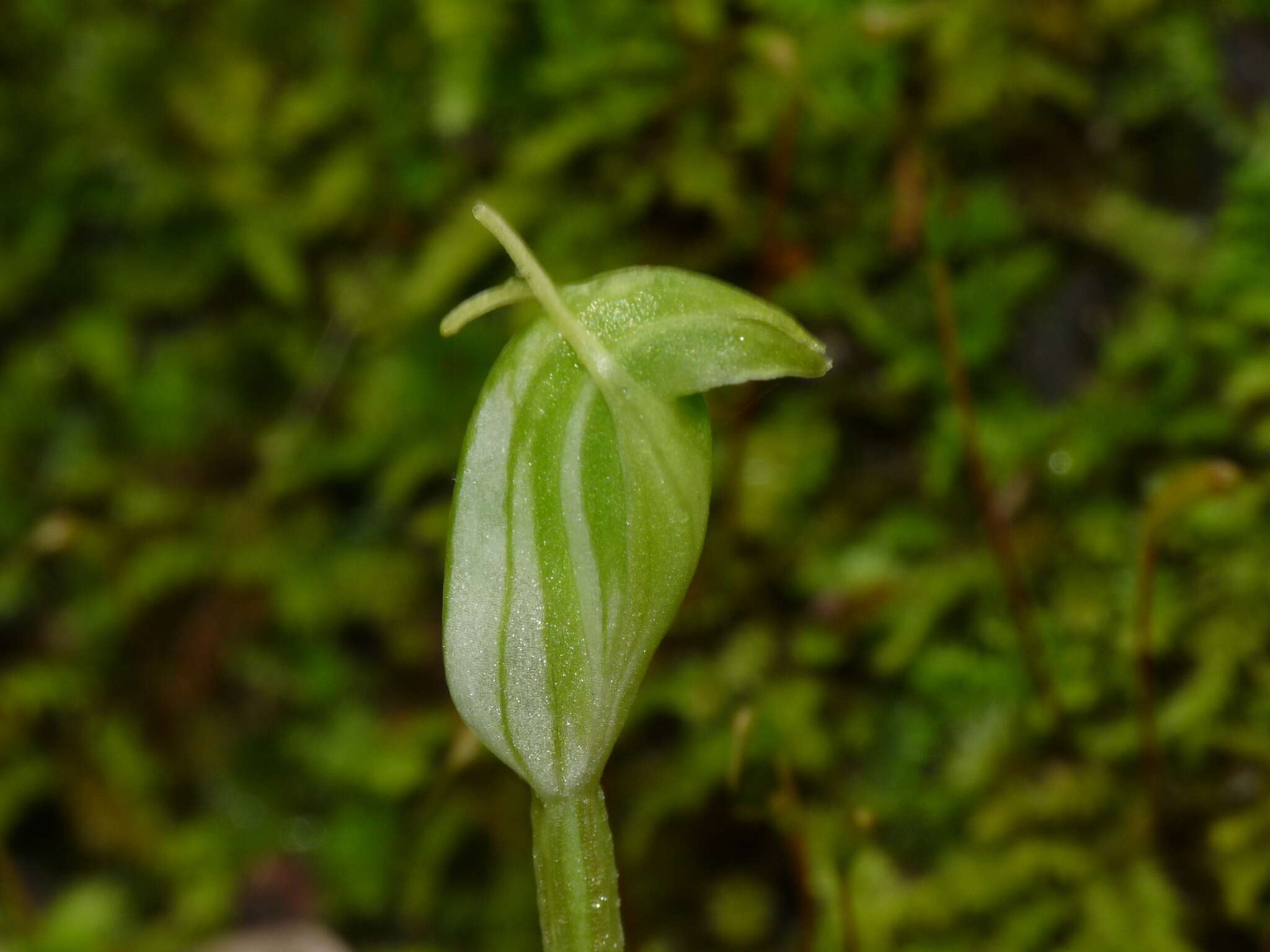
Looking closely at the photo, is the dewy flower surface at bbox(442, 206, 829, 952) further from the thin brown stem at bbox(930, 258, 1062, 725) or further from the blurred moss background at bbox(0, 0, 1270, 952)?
the thin brown stem at bbox(930, 258, 1062, 725)

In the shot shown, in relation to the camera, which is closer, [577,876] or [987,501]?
[577,876]

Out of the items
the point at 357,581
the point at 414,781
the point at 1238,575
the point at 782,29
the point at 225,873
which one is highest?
the point at 782,29

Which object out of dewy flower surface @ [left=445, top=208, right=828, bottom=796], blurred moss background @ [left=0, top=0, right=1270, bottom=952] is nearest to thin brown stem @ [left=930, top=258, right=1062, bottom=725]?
blurred moss background @ [left=0, top=0, right=1270, bottom=952]

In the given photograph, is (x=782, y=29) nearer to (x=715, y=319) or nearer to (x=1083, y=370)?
(x=1083, y=370)

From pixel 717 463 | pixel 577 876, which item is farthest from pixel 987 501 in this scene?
pixel 577 876

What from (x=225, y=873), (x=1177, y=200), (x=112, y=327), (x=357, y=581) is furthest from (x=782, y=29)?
(x=225, y=873)

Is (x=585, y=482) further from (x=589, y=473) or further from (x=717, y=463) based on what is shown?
(x=717, y=463)

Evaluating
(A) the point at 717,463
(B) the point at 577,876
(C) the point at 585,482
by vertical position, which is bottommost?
(A) the point at 717,463
